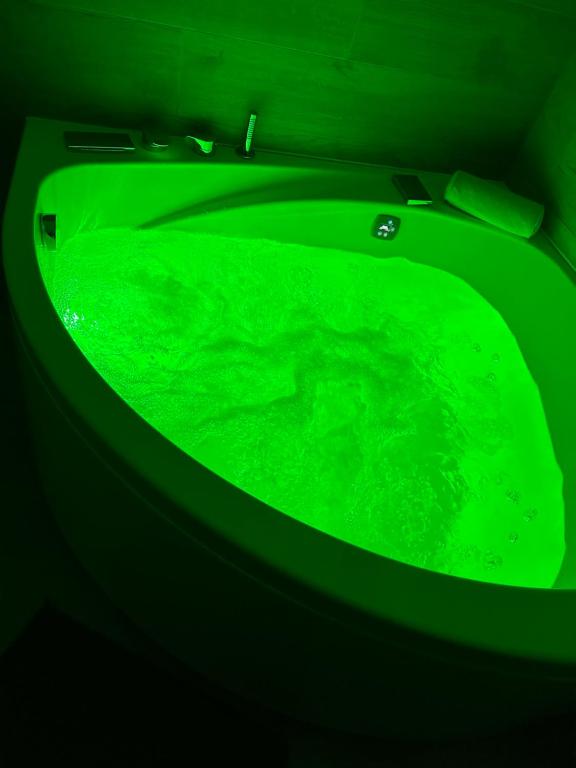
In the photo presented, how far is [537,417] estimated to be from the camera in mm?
1395

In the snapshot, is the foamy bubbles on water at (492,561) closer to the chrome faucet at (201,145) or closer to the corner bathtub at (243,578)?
the corner bathtub at (243,578)

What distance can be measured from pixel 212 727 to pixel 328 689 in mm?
291

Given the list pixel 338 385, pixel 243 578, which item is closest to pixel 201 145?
pixel 338 385

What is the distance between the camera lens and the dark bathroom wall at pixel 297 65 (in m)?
1.23

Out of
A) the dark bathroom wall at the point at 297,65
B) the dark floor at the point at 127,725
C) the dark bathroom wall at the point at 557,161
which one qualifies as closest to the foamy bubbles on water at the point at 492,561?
the dark floor at the point at 127,725

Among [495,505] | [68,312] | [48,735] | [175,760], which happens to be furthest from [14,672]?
[495,505]

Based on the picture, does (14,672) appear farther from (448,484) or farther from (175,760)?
(448,484)

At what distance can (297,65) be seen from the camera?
1.35 m

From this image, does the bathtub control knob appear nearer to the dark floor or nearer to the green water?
the green water

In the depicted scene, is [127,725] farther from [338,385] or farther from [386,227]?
[386,227]

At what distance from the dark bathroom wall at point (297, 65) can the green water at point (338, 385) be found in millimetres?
336

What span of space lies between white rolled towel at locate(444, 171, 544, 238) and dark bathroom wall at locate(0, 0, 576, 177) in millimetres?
199

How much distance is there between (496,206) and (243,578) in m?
1.27

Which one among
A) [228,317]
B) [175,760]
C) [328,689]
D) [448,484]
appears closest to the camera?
[328,689]
